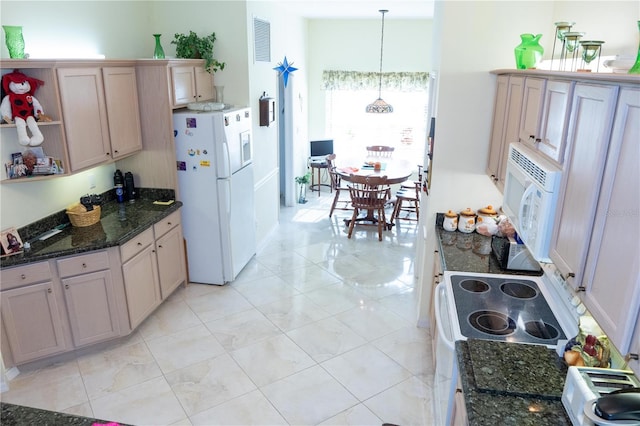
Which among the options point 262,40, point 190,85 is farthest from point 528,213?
point 262,40

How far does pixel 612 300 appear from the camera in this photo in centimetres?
139

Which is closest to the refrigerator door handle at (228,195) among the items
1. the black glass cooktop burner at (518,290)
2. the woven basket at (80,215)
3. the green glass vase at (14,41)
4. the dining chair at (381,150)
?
the woven basket at (80,215)

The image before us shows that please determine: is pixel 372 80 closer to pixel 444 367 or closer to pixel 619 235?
pixel 444 367

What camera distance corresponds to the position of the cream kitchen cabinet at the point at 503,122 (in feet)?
8.73

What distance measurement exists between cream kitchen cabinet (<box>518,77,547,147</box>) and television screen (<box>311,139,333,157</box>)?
222 inches

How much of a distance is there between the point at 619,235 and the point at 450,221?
2.16 metres

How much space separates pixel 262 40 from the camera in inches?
205

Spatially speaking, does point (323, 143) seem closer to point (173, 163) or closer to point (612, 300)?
point (173, 163)

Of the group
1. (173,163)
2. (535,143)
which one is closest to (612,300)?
(535,143)

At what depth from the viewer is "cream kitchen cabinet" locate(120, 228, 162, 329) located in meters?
3.54

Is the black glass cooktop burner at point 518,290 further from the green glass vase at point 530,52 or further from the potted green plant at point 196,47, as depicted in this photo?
the potted green plant at point 196,47

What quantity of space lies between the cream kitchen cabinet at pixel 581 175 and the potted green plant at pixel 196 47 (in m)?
3.72

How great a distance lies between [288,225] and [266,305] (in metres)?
2.37

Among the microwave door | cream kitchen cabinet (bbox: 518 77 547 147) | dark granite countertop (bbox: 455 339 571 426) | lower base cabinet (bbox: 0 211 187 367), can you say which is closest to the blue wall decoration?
lower base cabinet (bbox: 0 211 187 367)
